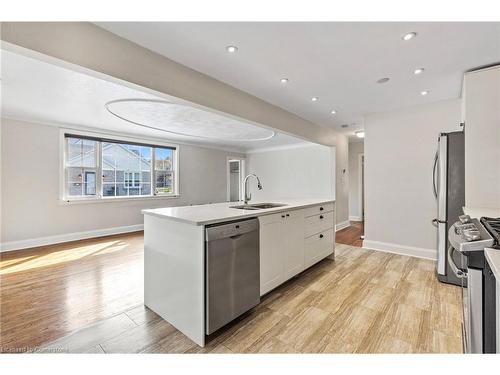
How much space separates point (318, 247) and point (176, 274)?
199 centimetres

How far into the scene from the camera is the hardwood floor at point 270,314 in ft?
5.49

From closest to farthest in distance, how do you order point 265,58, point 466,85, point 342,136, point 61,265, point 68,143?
1. point 265,58
2. point 466,85
3. point 61,265
4. point 68,143
5. point 342,136

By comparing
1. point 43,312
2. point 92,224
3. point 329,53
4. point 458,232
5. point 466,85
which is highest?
point 329,53

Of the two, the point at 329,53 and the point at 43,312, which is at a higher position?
the point at 329,53

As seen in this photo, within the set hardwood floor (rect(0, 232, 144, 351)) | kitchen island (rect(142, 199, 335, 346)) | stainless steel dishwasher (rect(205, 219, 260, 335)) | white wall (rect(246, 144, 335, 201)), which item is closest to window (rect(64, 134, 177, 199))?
hardwood floor (rect(0, 232, 144, 351))

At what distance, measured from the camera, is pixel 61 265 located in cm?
328

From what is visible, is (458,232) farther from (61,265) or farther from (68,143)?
(68,143)

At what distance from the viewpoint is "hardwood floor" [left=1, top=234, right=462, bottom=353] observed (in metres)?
1.67

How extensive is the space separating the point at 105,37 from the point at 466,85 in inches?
140

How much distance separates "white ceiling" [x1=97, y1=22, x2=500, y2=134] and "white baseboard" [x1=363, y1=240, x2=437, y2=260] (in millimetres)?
2319

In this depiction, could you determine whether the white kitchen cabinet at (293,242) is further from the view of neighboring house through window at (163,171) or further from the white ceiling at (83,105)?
the view of neighboring house through window at (163,171)

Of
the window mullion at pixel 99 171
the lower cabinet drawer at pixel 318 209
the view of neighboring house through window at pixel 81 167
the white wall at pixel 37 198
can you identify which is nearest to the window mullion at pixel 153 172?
the white wall at pixel 37 198
